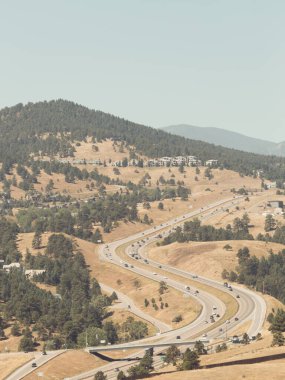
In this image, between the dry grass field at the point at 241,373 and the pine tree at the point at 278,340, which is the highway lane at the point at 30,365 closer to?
the dry grass field at the point at 241,373

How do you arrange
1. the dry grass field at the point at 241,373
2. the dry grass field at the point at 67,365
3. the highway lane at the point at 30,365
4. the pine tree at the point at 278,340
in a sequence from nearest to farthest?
the dry grass field at the point at 241,373 → the pine tree at the point at 278,340 → the highway lane at the point at 30,365 → the dry grass field at the point at 67,365

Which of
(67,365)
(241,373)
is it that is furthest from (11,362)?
(241,373)

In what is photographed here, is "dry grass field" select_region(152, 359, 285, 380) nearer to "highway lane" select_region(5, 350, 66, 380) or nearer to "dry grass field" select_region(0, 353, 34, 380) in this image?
"highway lane" select_region(5, 350, 66, 380)

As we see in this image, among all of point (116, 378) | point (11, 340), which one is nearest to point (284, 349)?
point (116, 378)

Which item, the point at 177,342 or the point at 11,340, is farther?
the point at 11,340

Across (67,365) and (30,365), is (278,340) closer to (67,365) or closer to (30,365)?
(67,365)

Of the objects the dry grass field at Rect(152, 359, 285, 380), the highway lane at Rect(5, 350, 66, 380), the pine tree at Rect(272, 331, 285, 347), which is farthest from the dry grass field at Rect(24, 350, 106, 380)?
the pine tree at Rect(272, 331, 285, 347)

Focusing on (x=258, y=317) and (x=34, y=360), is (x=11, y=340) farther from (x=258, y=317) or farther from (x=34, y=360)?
(x=258, y=317)

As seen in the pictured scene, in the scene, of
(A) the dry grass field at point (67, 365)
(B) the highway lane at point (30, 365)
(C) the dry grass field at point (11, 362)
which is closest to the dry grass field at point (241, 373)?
(A) the dry grass field at point (67, 365)
